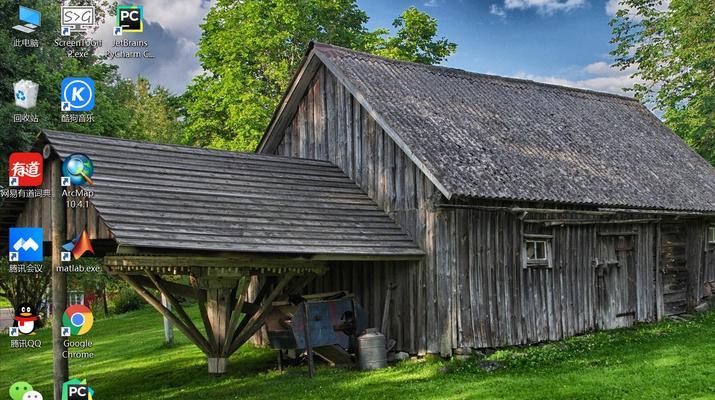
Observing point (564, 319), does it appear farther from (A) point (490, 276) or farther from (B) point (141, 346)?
(B) point (141, 346)

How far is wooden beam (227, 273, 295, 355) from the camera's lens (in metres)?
15.4

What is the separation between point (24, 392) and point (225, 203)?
470cm

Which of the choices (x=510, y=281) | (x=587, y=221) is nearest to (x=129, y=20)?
(x=510, y=281)

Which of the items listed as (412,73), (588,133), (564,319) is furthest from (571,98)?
(564,319)

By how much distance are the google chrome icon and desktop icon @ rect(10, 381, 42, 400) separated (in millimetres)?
1120

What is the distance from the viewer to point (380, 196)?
17.8 metres

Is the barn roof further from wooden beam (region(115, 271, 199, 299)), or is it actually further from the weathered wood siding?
wooden beam (region(115, 271, 199, 299))

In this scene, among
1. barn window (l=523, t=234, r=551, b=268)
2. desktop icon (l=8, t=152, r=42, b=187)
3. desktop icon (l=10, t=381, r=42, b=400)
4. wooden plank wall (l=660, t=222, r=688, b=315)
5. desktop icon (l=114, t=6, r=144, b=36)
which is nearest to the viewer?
desktop icon (l=10, t=381, r=42, b=400)

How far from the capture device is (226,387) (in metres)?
15.0

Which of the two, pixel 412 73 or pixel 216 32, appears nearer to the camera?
pixel 412 73

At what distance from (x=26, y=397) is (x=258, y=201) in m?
5.41

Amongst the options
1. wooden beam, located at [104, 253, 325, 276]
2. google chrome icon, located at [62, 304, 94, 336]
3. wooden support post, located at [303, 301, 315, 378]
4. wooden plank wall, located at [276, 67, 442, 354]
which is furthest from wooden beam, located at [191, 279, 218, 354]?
wooden plank wall, located at [276, 67, 442, 354]

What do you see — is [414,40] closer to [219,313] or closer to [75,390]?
[219,313]

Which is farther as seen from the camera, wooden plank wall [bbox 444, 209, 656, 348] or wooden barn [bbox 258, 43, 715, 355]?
wooden barn [bbox 258, 43, 715, 355]
